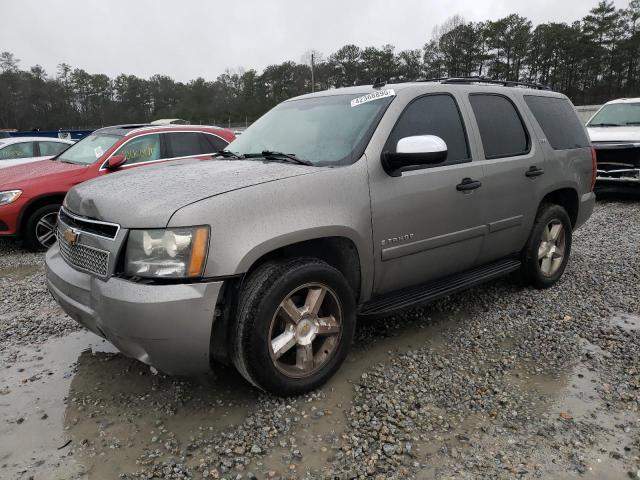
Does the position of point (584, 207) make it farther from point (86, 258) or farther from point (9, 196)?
point (9, 196)

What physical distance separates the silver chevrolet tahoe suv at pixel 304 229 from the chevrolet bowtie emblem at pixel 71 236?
0.03 feet

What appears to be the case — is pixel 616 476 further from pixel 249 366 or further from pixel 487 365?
pixel 249 366

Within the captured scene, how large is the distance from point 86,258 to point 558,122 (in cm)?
411

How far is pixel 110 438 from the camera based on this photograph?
2.49m

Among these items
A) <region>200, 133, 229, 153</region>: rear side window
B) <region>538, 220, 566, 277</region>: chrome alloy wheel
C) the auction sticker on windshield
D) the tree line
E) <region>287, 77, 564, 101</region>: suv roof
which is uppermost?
the tree line

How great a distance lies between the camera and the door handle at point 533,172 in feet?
12.9

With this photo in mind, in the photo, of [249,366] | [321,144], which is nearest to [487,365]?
[249,366]

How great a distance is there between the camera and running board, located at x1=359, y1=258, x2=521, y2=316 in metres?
3.12

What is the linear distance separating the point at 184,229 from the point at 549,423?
2.14m

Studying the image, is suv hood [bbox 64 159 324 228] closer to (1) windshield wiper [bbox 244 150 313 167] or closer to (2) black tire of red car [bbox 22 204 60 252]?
(1) windshield wiper [bbox 244 150 313 167]

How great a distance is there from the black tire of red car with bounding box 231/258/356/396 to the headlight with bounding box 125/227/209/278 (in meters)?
0.33

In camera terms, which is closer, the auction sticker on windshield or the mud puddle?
the mud puddle

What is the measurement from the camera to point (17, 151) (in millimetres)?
10336

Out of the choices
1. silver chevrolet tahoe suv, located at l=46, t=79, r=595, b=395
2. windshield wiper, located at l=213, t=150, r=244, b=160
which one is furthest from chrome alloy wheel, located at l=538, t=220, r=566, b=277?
windshield wiper, located at l=213, t=150, r=244, b=160
